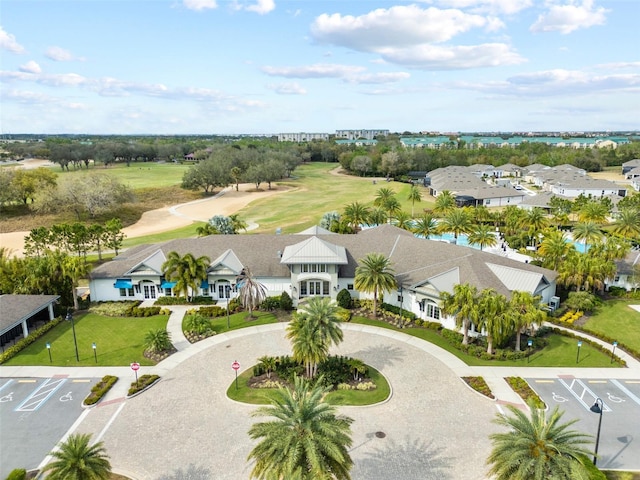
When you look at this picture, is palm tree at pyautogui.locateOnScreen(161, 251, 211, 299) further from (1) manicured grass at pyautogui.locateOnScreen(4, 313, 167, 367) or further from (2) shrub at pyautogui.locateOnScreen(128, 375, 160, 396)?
(2) shrub at pyautogui.locateOnScreen(128, 375, 160, 396)

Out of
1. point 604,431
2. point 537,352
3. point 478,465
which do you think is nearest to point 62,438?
point 478,465

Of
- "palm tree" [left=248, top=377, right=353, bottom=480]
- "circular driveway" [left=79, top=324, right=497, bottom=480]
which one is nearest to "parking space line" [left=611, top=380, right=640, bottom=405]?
"circular driveway" [left=79, top=324, right=497, bottom=480]

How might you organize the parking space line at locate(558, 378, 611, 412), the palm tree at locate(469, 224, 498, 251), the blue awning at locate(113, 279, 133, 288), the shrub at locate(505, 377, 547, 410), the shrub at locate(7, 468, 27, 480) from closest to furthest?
the shrub at locate(7, 468, 27, 480) < the parking space line at locate(558, 378, 611, 412) < the shrub at locate(505, 377, 547, 410) < the blue awning at locate(113, 279, 133, 288) < the palm tree at locate(469, 224, 498, 251)

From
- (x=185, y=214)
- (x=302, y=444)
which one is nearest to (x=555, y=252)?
(x=302, y=444)

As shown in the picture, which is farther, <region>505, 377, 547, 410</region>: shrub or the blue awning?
the blue awning

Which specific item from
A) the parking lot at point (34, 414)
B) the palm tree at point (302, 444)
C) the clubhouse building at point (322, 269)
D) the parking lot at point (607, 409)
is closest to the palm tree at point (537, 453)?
the palm tree at point (302, 444)

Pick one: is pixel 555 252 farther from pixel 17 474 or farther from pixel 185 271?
pixel 17 474
